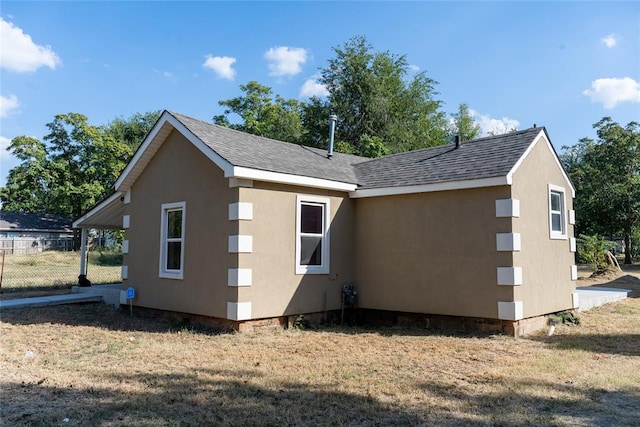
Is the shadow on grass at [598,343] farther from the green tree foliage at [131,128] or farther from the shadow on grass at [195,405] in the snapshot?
the green tree foliage at [131,128]

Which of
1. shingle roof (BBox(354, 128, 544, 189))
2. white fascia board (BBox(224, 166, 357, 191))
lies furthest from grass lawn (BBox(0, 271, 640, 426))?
shingle roof (BBox(354, 128, 544, 189))

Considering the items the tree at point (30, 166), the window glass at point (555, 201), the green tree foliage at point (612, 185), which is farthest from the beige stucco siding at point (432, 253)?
the tree at point (30, 166)

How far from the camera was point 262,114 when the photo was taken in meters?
41.0

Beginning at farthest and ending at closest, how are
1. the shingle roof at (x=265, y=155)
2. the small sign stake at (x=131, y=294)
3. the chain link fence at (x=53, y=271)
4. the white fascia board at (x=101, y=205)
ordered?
the chain link fence at (x=53, y=271), the white fascia board at (x=101, y=205), the small sign stake at (x=131, y=294), the shingle roof at (x=265, y=155)

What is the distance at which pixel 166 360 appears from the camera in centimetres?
655

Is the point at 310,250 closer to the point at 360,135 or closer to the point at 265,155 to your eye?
the point at 265,155

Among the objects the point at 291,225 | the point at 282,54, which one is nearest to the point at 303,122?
the point at 282,54

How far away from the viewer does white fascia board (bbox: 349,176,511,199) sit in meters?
8.46

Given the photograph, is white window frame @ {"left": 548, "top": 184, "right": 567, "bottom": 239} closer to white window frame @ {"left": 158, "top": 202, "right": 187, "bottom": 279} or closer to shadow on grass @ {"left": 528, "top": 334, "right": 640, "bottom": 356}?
shadow on grass @ {"left": 528, "top": 334, "right": 640, "bottom": 356}

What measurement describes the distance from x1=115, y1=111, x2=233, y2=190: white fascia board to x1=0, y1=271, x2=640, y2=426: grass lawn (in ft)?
10.6

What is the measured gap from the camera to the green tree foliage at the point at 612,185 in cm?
2856

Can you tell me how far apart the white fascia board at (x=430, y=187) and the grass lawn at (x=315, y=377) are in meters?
2.81

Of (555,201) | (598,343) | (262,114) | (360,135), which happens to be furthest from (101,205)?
(262,114)

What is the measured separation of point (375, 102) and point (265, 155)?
83.7 feet
